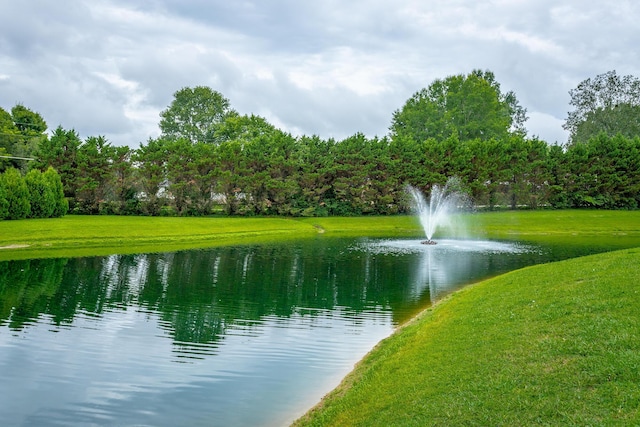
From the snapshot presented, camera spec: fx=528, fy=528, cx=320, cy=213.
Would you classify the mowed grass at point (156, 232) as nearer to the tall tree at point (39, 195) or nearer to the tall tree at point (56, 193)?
the tall tree at point (39, 195)

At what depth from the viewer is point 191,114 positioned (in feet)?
325

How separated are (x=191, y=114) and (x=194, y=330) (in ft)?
295

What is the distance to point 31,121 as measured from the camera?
8731 centimetres

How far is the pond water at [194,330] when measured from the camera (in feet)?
30.4

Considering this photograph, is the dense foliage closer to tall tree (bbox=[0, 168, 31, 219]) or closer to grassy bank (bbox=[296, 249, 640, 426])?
tall tree (bbox=[0, 168, 31, 219])

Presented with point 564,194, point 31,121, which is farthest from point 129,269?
point 31,121

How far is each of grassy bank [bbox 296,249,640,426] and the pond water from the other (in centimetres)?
134

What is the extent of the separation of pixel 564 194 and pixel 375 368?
6124 cm

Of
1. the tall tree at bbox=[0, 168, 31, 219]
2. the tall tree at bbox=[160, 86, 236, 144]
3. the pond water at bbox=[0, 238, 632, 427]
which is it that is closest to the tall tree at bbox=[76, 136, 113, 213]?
the tall tree at bbox=[0, 168, 31, 219]

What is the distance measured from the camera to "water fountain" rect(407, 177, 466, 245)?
202ft

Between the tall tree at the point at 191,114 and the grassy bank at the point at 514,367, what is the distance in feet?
297

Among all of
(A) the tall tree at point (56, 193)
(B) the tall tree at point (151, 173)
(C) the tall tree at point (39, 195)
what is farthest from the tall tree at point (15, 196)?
(B) the tall tree at point (151, 173)

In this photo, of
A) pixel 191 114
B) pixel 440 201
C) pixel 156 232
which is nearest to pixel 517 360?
pixel 156 232

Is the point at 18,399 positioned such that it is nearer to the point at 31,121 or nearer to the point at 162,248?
the point at 162,248
